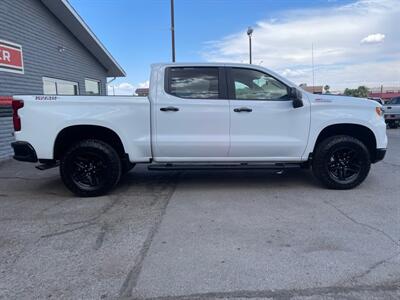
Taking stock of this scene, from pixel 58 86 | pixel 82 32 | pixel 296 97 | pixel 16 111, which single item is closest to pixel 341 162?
pixel 296 97

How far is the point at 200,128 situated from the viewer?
5.75 meters

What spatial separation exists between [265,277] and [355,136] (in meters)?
3.91

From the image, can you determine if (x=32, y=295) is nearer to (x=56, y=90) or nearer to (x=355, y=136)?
(x=355, y=136)

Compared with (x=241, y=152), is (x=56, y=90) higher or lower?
higher

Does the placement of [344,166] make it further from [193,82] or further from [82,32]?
[82,32]

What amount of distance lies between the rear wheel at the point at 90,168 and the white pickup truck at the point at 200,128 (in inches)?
0.6

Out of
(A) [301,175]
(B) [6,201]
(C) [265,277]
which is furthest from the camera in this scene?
(A) [301,175]

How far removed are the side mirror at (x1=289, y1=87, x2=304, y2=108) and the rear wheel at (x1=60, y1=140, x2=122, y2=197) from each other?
2932 mm

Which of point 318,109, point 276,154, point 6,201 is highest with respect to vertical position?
point 318,109

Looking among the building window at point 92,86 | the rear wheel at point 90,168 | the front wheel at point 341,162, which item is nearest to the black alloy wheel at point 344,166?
the front wheel at point 341,162

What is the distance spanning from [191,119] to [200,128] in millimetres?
204

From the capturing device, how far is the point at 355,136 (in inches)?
243

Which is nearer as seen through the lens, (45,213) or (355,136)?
(45,213)

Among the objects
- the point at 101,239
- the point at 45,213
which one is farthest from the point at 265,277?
the point at 45,213
